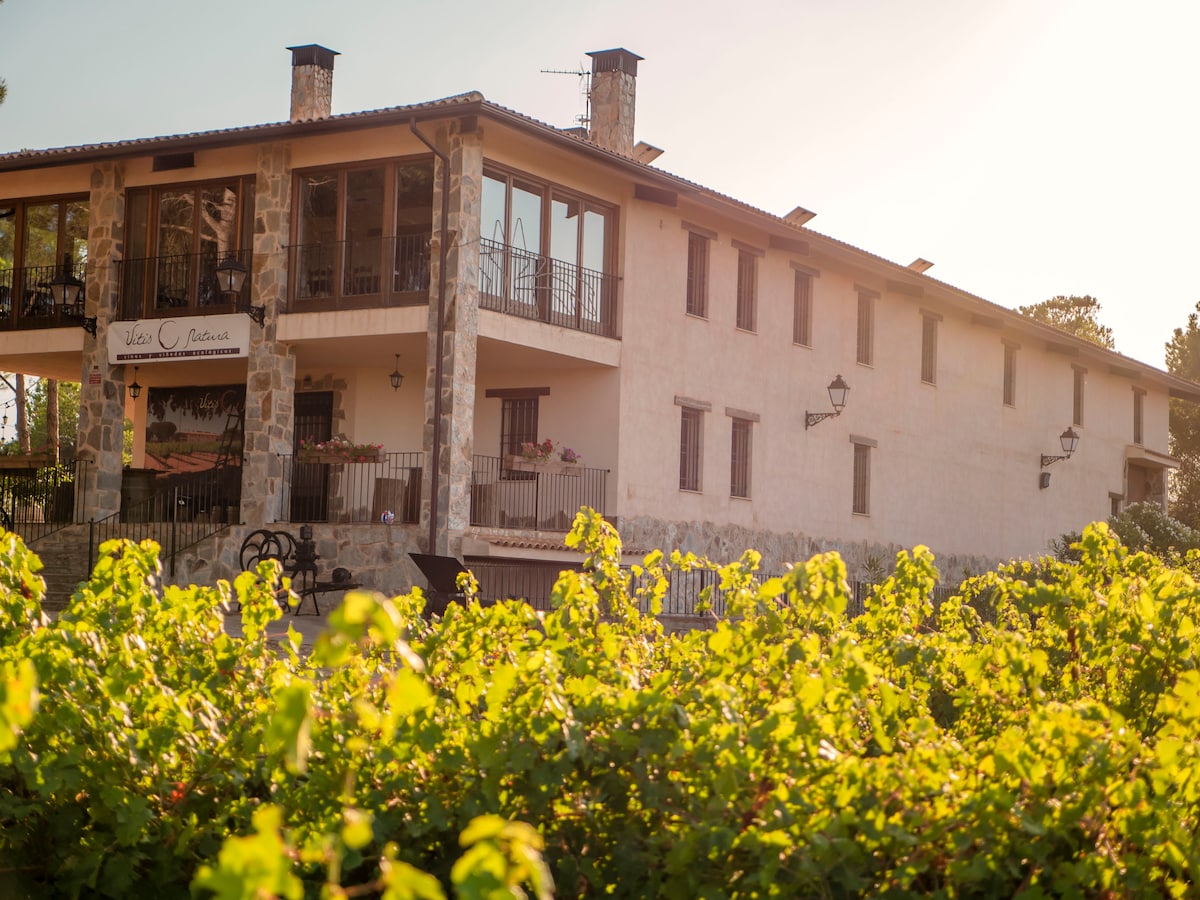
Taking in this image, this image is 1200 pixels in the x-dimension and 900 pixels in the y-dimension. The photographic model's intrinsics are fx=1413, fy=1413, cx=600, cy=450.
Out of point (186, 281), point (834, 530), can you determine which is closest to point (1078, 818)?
point (186, 281)

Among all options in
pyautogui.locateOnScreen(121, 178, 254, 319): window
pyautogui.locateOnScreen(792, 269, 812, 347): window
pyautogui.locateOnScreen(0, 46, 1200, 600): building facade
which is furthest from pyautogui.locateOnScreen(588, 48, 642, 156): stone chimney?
pyautogui.locateOnScreen(121, 178, 254, 319): window

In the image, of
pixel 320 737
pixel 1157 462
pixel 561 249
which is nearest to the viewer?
pixel 320 737

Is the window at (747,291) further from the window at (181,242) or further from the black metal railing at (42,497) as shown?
the black metal railing at (42,497)

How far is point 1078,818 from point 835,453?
20982 mm

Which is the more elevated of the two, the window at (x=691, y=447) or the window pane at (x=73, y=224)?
the window pane at (x=73, y=224)

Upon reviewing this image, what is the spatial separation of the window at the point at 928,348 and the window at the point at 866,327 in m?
1.84

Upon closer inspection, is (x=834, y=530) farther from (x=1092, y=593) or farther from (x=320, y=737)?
(x=320, y=737)

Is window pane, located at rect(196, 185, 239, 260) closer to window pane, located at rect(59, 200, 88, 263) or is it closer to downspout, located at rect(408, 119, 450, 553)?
window pane, located at rect(59, 200, 88, 263)

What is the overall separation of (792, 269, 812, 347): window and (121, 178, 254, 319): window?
29.7ft

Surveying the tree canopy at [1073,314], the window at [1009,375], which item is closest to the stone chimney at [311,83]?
the window at [1009,375]

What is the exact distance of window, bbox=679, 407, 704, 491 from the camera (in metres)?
21.3

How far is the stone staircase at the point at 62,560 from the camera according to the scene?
1792 cm

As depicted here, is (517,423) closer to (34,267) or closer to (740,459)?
(740,459)

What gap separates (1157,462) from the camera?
35531 mm
